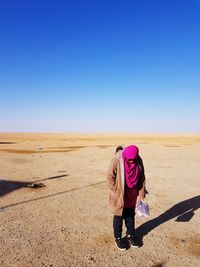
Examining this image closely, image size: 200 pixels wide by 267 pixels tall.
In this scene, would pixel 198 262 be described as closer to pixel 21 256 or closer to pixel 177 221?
pixel 177 221

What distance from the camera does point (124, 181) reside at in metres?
5.39

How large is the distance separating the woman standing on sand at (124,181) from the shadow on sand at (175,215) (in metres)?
0.97

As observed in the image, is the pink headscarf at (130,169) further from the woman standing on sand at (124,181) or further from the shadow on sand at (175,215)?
the shadow on sand at (175,215)

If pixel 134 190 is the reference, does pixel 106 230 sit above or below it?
below

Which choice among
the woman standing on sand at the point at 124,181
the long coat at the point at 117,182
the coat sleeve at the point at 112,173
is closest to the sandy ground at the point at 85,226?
the woman standing on sand at the point at 124,181

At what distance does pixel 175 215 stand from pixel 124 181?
10.8ft

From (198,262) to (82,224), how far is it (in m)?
2.82

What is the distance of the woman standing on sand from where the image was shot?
535 centimetres

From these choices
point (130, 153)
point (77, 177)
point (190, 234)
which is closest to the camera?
point (130, 153)

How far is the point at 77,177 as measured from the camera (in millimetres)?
13586

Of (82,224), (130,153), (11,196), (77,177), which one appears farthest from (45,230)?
(77,177)

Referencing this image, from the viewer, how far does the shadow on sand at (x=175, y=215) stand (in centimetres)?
681

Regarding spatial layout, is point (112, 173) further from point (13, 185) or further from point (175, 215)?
point (13, 185)

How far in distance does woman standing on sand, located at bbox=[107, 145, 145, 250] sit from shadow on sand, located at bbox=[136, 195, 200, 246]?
3.17ft
